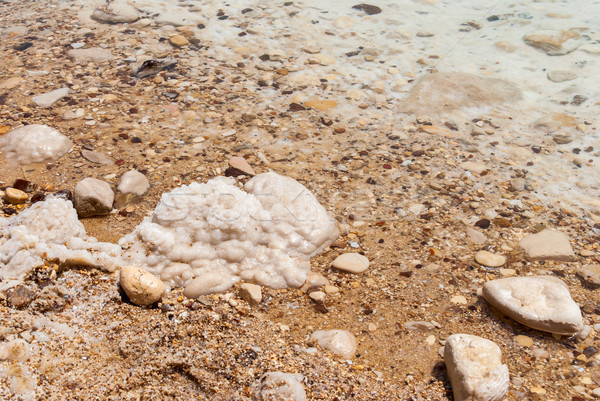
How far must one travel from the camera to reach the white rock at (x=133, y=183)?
286 cm

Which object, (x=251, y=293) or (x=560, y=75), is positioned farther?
(x=560, y=75)

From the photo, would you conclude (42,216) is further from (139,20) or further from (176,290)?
(139,20)

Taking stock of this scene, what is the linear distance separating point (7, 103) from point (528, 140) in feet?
11.9

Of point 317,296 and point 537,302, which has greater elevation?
point 537,302

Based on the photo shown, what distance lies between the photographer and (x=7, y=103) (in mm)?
3551

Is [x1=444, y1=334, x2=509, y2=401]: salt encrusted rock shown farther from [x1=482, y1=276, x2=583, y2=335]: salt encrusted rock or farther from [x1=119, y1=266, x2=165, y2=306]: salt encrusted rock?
[x1=119, y1=266, x2=165, y2=306]: salt encrusted rock

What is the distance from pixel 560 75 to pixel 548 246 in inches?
88.8

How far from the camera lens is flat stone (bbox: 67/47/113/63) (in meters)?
4.15

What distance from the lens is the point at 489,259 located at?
2.63 metres

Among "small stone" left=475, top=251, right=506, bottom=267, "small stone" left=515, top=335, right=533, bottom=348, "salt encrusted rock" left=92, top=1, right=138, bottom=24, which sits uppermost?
"salt encrusted rock" left=92, top=1, right=138, bottom=24

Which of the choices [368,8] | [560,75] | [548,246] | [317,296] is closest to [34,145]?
[317,296]

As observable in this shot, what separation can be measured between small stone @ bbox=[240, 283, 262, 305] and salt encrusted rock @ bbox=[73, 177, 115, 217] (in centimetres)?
92

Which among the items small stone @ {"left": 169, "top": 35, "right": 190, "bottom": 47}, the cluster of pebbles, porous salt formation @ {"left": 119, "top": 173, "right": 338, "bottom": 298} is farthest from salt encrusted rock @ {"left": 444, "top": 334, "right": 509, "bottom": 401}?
small stone @ {"left": 169, "top": 35, "right": 190, "bottom": 47}

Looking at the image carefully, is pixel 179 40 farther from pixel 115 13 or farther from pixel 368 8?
pixel 368 8
